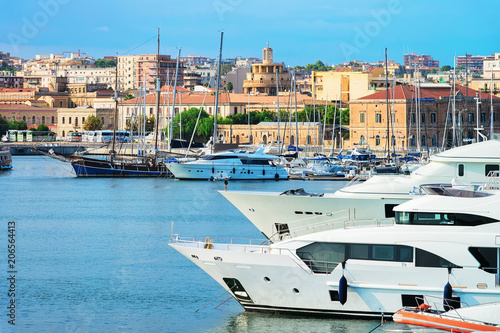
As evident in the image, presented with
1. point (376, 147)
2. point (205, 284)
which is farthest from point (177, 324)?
point (376, 147)

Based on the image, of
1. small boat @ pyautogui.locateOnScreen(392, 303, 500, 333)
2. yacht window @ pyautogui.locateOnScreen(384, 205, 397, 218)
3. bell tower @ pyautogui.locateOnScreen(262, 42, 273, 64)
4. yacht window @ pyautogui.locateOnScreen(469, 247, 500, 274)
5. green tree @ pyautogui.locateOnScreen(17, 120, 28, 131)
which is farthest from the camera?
bell tower @ pyautogui.locateOnScreen(262, 42, 273, 64)

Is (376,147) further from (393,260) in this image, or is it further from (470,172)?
(393,260)

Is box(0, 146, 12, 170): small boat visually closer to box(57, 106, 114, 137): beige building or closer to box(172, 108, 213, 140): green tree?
box(172, 108, 213, 140): green tree

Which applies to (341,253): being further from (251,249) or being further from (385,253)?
(251,249)

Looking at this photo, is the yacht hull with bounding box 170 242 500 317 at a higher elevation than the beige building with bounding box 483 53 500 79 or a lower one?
lower

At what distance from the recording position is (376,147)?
301 feet

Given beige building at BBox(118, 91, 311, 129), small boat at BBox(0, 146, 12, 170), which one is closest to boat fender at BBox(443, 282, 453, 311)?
small boat at BBox(0, 146, 12, 170)

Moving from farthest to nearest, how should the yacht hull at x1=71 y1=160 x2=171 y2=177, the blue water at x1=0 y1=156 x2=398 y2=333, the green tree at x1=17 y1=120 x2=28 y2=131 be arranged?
the green tree at x1=17 y1=120 x2=28 y2=131, the yacht hull at x1=71 y1=160 x2=171 y2=177, the blue water at x1=0 y1=156 x2=398 y2=333

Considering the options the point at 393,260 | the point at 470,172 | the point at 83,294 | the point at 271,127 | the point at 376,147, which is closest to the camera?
the point at 393,260

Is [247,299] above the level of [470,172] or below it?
below

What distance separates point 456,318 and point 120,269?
1170 centimetres

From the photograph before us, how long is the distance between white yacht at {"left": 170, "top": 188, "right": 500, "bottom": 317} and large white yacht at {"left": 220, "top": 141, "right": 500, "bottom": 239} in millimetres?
5286

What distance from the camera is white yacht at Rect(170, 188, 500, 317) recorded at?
19.2 metres

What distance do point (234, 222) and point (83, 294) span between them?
1438 cm
